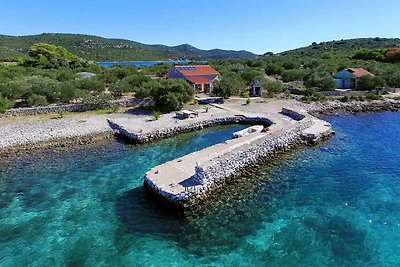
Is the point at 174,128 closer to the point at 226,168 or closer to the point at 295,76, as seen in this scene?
the point at 226,168

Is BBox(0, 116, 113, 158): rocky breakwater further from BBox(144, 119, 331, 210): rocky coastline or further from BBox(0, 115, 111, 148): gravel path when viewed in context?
BBox(144, 119, 331, 210): rocky coastline

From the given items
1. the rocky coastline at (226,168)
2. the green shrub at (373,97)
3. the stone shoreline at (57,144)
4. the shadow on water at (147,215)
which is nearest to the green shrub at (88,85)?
the stone shoreline at (57,144)

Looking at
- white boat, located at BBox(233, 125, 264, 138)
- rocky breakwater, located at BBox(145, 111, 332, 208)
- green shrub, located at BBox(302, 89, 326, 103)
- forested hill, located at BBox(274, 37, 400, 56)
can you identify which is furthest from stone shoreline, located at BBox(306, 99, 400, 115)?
forested hill, located at BBox(274, 37, 400, 56)

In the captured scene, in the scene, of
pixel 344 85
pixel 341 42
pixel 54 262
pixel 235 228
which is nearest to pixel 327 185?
pixel 235 228

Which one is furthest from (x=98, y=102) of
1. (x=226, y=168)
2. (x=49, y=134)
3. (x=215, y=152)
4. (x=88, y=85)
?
(x=226, y=168)

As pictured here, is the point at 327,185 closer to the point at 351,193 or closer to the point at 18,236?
the point at 351,193
